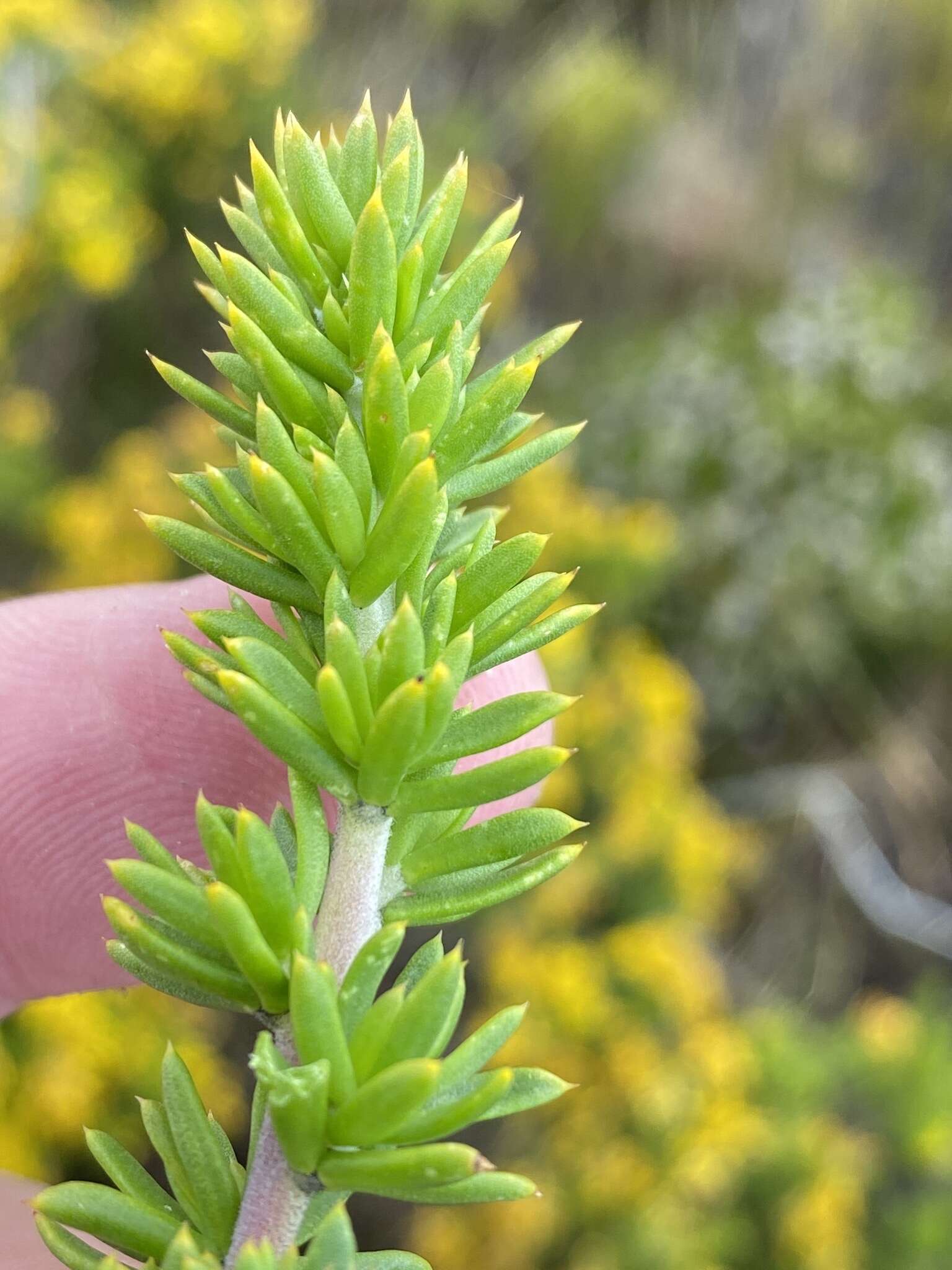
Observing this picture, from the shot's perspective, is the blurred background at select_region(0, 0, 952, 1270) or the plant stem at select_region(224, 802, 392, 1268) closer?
the plant stem at select_region(224, 802, 392, 1268)

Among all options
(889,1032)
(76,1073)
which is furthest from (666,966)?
(76,1073)

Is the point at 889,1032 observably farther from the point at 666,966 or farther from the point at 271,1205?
the point at 271,1205

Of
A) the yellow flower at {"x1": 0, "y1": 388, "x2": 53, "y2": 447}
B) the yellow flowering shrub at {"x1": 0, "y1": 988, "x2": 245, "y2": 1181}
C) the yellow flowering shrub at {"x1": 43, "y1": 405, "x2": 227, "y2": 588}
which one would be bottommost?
the yellow flowering shrub at {"x1": 0, "y1": 988, "x2": 245, "y2": 1181}

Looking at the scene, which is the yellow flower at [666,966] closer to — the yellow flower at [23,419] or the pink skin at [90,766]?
the pink skin at [90,766]

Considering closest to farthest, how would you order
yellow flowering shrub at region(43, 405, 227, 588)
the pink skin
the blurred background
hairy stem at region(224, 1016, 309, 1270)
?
hairy stem at region(224, 1016, 309, 1270) → the pink skin → the blurred background → yellow flowering shrub at region(43, 405, 227, 588)

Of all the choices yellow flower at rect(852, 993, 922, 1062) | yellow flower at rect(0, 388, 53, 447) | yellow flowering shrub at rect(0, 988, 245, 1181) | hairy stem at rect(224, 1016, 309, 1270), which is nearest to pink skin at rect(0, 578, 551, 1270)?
yellow flowering shrub at rect(0, 988, 245, 1181)

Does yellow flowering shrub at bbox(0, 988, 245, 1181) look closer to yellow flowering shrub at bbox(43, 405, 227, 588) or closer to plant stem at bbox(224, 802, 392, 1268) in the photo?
yellow flowering shrub at bbox(43, 405, 227, 588)

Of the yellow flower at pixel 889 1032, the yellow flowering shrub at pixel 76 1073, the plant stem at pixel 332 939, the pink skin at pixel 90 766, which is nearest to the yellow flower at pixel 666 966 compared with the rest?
the yellow flower at pixel 889 1032
